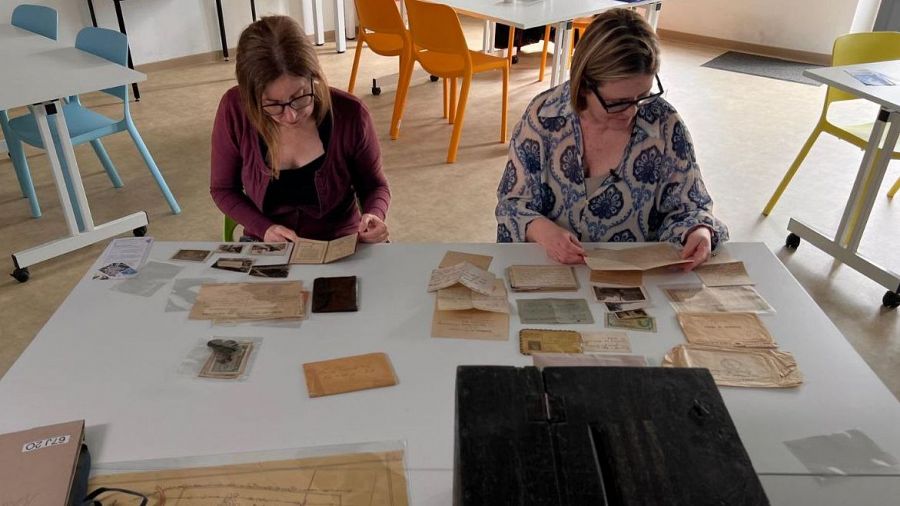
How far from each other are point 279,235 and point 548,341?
724mm

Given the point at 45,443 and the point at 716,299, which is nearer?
the point at 45,443

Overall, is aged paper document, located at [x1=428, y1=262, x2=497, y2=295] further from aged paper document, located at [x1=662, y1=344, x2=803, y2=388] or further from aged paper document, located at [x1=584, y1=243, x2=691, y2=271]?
aged paper document, located at [x1=662, y1=344, x2=803, y2=388]

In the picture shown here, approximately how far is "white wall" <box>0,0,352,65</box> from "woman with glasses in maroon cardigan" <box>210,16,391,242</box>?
140 inches

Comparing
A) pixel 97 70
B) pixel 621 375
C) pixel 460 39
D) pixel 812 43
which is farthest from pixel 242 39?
pixel 812 43

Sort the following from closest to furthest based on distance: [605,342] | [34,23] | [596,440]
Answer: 1. [596,440]
2. [605,342]
3. [34,23]

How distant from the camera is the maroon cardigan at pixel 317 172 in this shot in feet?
5.51

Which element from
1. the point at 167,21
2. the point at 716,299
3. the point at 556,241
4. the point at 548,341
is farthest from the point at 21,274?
the point at 167,21

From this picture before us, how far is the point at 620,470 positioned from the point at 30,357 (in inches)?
39.3

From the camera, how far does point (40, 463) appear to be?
0.91m

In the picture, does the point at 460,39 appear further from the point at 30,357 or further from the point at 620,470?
the point at 620,470

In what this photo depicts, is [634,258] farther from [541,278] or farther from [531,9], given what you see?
[531,9]

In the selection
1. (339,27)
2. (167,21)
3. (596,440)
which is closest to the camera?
(596,440)

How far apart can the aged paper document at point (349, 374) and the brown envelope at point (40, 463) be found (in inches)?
13.3

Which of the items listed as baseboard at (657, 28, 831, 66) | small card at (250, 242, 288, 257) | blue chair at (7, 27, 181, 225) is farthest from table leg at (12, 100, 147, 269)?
baseboard at (657, 28, 831, 66)
